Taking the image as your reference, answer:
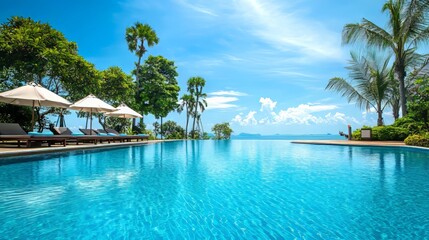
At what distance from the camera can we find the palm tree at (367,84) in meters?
20.6

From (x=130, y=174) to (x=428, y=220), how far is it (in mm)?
6615

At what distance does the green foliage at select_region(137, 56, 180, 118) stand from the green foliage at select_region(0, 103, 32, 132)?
40.0 feet

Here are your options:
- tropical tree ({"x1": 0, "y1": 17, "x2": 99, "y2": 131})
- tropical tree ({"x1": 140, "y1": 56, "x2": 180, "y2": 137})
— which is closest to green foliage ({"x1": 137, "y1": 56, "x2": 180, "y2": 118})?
tropical tree ({"x1": 140, "y1": 56, "x2": 180, "y2": 137})

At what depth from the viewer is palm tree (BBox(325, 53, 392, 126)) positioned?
2056 centimetres

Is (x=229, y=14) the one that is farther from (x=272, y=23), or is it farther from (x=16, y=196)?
(x=16, y=196)

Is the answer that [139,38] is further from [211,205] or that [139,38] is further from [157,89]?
[211,205]

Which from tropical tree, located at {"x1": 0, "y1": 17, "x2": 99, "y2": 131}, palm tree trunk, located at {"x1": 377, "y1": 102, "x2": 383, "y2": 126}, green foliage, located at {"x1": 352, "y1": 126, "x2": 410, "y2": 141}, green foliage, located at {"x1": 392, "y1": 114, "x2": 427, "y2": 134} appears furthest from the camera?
palm tree trunk, located at {"x1": 377, "y1": 102, "x2": 383, "y2": 126}

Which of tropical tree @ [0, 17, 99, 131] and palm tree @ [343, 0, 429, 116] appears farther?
palm tree @ [343, 0, 429, 116]

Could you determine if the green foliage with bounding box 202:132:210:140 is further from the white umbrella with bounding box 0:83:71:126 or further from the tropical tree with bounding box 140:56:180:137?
the white umbrella with bounding box 0:83:71:126

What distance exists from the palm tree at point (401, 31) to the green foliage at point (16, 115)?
2532 cm

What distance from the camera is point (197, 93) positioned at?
35.5m

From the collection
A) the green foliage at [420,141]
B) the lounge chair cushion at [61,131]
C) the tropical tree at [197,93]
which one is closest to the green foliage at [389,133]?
the green foliage at [420,141]

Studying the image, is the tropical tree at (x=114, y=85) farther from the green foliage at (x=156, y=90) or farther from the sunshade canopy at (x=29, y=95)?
the sunshade canopy at (x=29, y=95)

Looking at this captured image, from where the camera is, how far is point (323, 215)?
148 inches
